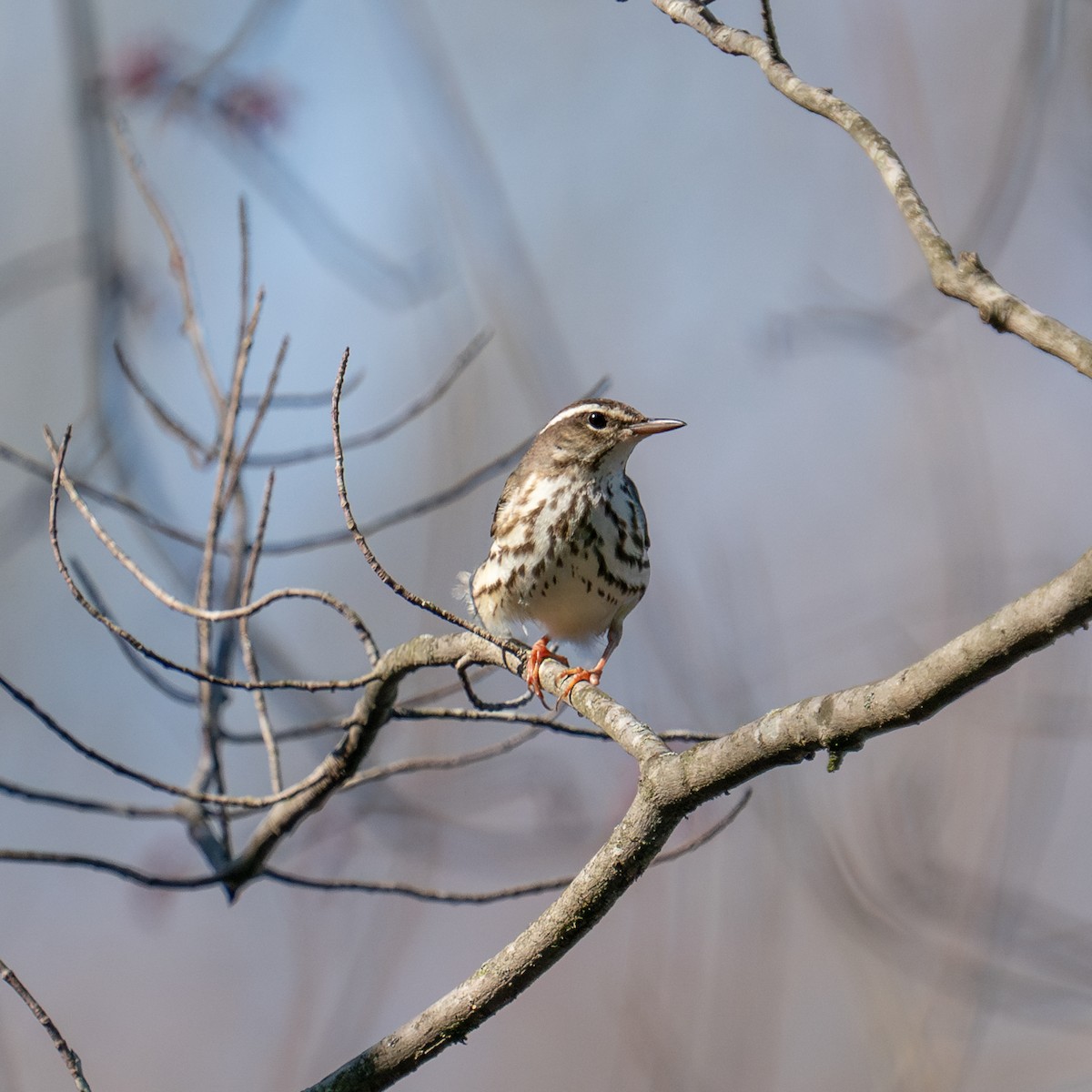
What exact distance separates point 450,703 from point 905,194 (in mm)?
6491

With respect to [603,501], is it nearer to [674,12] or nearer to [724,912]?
[674,12]

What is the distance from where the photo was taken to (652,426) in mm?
4973

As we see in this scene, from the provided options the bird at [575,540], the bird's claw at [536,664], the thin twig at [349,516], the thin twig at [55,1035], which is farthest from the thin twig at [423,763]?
the thin twig at [55,1035]

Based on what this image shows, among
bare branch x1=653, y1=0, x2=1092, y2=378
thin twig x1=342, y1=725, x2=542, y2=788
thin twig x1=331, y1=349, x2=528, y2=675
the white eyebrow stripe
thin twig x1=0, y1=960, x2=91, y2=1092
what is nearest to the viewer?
bare branch x1=653, y1=0, x2=1092, y2=378

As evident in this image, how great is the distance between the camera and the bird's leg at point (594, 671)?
11.7ft

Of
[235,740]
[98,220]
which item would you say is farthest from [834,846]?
[98,220]

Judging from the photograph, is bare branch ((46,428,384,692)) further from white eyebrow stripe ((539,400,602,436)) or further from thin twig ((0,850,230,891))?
white eyebrow stripe ((539,400,602,436))

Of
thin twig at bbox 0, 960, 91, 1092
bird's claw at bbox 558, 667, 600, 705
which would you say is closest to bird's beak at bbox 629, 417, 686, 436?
bird's claw at bbox 558, 667, 600, 705

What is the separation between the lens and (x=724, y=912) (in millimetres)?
6445

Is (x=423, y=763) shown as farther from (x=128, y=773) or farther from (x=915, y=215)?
(x=915, y=215)

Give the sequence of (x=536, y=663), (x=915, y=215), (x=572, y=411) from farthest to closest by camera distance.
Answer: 1. (x=572, y=411)
2. (x=536, y=663)
3. (x=915, y=215)

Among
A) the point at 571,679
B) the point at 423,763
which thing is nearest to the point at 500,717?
the point at 571,679

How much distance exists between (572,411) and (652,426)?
48 cm

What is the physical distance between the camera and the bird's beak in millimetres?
4858
